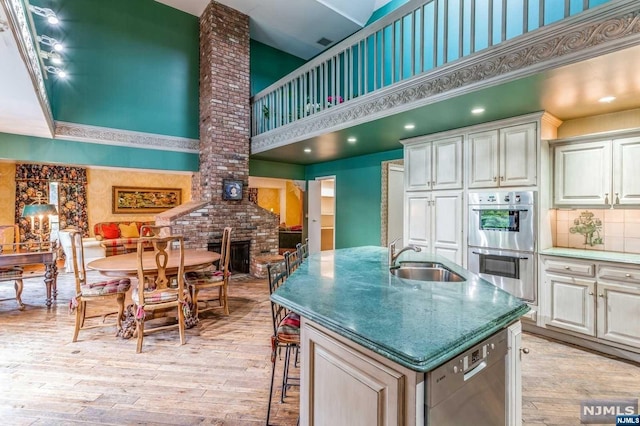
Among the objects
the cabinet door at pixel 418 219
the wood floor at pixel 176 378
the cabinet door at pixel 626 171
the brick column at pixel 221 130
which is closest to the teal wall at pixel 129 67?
the brick column at pixel 221 130

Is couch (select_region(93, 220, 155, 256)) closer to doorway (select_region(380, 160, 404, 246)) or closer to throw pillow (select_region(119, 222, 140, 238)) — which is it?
throw pillow (select_region(119, 222, 140, 238))

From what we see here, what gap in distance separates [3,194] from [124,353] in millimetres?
7037

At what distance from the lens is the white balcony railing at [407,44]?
303 centimetres

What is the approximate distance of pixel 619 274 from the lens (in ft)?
9.00

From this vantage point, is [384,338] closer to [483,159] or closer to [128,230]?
[483,159]

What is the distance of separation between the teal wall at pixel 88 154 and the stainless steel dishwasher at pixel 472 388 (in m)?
5.92

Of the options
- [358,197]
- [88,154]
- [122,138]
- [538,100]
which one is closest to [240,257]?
[358,197]

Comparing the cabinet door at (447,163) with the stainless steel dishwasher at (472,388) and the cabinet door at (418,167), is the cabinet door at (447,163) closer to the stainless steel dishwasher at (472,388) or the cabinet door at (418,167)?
the cabinet door at (418,167)

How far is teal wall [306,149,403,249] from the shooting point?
18.8ft

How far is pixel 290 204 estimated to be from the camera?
1135 centimetres

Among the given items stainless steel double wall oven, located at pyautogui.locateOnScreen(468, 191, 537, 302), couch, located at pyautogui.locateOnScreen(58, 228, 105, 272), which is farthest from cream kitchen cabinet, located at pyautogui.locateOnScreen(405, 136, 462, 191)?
couch, located at pyautogui.locateOnScreen(58, 228, 105, 272)

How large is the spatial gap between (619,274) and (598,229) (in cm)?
78

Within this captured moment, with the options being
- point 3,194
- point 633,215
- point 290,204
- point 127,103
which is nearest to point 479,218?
point 633,215

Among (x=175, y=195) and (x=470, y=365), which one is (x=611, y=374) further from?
(x=175, y=195)
